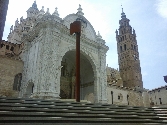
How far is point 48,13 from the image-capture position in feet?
64.4

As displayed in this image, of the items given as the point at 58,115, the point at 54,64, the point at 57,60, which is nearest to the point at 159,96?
the point at 57,60

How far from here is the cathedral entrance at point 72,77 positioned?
77.1 feet

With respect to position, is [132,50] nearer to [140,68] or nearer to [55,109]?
[140,68]

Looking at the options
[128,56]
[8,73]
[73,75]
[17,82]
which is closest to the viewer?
[8,73]

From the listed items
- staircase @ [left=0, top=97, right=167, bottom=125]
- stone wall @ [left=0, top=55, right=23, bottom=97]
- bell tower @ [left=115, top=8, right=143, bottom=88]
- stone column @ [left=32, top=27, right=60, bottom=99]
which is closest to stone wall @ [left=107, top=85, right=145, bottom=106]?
bell tower @ [left=115, top=8, right=143, bottom=88]

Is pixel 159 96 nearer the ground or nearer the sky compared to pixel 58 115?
nearer the sky

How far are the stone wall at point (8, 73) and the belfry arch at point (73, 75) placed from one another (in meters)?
6.32

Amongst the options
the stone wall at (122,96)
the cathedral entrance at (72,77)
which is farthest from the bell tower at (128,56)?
the cathedral entrance at (72,77)

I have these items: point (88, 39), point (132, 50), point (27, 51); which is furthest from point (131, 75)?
point (27, 51)

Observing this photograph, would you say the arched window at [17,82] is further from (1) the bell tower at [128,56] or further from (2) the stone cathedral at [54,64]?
(1) the bell tower at [128,56]

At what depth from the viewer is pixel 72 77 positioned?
24641 millimetres

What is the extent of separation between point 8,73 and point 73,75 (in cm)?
929

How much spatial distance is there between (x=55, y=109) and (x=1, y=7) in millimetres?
4378

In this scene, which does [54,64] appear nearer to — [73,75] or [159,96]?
[73,75]
